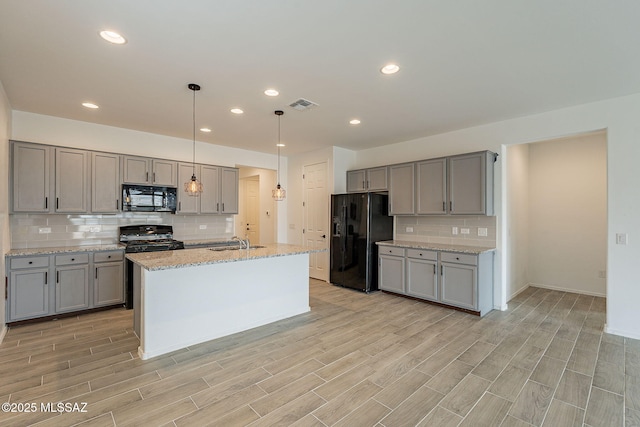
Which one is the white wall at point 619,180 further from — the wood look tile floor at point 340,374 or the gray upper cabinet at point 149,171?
the gray upper cabinet at point 149,171

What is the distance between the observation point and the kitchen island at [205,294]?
9.39 ft

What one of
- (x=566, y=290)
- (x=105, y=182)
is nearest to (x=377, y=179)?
(x=566, y=290)

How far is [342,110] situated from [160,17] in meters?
2.26

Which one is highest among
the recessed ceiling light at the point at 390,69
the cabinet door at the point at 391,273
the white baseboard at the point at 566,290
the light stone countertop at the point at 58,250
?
the recessed ceiling light at the point at 390,69

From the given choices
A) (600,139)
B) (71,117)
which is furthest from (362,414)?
(600,139)

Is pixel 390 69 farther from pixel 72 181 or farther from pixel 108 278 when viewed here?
pixel 108 278

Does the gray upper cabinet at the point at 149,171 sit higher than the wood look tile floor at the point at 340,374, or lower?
higher

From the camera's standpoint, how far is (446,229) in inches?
194

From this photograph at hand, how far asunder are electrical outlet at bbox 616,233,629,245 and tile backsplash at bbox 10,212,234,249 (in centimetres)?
590

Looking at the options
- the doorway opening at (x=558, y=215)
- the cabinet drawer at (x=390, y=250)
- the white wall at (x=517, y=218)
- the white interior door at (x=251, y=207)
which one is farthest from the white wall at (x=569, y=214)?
the white interior door at (x=251, y=207)

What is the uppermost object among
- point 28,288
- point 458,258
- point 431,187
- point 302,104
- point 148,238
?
point 302,104

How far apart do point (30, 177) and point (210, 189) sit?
231 cm

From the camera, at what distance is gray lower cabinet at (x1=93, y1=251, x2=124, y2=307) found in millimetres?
4066

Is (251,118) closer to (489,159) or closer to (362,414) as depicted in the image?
(489,159)
